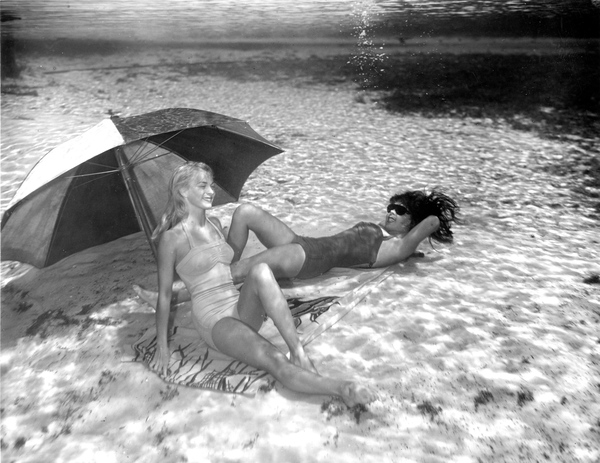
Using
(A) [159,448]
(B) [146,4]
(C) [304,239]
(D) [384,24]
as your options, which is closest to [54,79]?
(B) [146,4]

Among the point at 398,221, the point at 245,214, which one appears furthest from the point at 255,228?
the point at 398,221

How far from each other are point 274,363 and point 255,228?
1133 millimetres

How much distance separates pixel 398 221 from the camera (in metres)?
4.15

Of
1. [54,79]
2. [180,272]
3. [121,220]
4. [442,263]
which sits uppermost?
[180,272]

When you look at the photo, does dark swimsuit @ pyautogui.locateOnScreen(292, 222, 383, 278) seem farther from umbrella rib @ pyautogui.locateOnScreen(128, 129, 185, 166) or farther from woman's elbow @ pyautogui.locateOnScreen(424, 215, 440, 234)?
umbrella rib @ pyautogui.locateOnScreen(128, 129, 185, 166)

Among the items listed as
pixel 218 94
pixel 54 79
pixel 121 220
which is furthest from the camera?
pixel 54 79

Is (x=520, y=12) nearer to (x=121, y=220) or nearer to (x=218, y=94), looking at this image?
(x=218, y=94)

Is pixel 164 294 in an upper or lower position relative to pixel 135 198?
lower

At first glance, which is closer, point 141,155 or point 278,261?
point 278,261

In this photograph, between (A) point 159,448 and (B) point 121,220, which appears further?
(B) point 121,220

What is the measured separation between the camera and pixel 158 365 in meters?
2.91

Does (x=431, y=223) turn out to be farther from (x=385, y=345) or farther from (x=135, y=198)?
(x=135, y=198)

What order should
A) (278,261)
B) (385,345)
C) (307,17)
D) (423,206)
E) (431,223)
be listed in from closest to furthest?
(385,345) → (278,261) → (431,223) → (423,206) → (307,17)

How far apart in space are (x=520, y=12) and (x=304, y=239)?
12.3 metres
